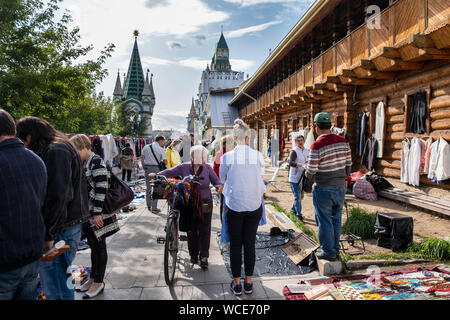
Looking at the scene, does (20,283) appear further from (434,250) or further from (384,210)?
(384,210)

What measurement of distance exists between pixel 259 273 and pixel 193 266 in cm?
97

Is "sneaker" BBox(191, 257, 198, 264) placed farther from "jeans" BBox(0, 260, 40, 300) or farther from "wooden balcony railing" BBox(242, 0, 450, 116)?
"wooden balcony railing" BBox(242, 0, 450, 116)

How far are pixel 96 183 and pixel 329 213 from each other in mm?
2960

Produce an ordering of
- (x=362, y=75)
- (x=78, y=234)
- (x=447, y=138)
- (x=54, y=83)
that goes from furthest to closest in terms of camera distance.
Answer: (x=54, y=83), (x=362, y=75), (x=447, y=138), (x=78, y=234)

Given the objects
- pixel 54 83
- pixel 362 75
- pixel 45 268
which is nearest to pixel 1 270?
pixel 45 268

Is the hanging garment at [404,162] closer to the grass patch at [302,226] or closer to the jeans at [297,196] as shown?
the jeans at [297,196]

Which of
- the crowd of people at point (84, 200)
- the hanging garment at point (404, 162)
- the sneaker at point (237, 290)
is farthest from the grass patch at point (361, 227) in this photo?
the hanging garment at point (404, 162)

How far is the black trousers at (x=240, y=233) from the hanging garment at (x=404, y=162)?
6.47m

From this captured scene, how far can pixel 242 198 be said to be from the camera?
3.52 meters

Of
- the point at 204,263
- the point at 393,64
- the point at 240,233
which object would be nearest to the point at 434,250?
the point at 240,233

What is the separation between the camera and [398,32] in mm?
7371

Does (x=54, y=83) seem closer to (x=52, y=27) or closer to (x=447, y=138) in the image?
(x=52, y=27)

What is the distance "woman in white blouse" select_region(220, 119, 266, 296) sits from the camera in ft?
11.6

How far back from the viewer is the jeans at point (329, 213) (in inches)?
161
